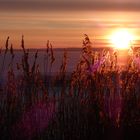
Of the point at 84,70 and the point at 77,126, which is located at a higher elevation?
the point at 84,70

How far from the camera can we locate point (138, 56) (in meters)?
7.82

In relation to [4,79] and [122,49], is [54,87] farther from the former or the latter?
[122,49]

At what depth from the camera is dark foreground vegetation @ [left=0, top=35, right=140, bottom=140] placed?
720cm

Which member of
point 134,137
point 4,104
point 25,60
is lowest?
point 134,137

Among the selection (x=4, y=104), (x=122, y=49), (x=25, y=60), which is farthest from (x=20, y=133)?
(x=122, y=49)

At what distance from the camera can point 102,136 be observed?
23.8 ft

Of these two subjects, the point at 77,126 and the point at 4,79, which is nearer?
the point at 77,126

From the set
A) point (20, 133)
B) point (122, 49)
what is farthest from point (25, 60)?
point (122, 49)

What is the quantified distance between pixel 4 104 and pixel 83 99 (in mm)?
1021

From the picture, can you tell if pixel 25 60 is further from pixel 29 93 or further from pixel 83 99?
pixel 83 99

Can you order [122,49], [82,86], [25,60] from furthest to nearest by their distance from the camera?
1. [122,49]
2. [82,86]
3. [25,60]

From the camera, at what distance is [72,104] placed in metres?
7.41

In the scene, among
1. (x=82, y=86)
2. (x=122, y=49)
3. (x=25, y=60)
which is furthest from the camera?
(x=122, y=49)

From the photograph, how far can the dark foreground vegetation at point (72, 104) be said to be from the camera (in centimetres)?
720
